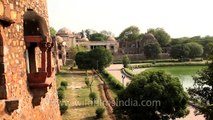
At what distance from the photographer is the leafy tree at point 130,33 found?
79625 mm

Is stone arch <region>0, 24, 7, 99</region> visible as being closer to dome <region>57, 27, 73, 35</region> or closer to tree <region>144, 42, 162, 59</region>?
dome <region>57, 27, 73, 35</region>

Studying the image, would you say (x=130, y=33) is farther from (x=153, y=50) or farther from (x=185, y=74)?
(x=185, y=74)

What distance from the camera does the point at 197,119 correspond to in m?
15.8

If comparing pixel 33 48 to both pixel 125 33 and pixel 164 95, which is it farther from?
pixel 125 33

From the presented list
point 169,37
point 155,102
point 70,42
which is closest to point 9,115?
point 155,102

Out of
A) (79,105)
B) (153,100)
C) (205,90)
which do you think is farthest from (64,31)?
(205,90)

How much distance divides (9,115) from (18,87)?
433 mm

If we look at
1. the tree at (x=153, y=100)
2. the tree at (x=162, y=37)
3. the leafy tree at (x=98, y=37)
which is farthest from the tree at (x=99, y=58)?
the leafy tree at (x=98, y=37)

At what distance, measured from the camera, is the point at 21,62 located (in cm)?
354

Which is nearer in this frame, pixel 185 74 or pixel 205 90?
pixel 205 90

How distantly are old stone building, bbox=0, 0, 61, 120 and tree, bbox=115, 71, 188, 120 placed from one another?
1003 cm

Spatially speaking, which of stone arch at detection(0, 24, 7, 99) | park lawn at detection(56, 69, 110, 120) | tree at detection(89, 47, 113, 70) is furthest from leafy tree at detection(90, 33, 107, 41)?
stone arch at detection(0, 24, 7, 99)

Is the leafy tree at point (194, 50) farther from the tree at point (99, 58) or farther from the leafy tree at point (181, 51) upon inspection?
the tree at point (99, 58)

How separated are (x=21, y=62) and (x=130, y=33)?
3115 inches
